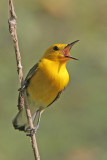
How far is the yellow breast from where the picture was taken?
19.7 ft

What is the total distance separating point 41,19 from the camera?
1079 centimetres

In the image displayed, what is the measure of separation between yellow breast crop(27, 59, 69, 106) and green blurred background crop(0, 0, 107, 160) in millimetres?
1822

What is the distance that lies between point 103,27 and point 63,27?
→ 33.1 inches

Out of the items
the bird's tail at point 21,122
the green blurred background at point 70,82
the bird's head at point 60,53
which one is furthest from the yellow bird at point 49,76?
the green blurred background at point 70,82

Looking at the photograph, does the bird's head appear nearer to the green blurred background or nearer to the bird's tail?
the bird's tail

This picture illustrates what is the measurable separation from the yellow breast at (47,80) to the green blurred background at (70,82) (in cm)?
182

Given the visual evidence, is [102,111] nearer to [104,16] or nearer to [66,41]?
[66,41]

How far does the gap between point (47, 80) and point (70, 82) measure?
3.42 m

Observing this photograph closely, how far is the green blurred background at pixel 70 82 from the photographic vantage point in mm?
8156

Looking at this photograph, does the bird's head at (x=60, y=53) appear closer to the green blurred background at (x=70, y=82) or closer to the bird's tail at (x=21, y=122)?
the bird's tail at (x=21, y=122)

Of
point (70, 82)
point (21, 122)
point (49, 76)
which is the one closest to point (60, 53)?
point (49, 76)

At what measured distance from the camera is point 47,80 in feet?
19.7

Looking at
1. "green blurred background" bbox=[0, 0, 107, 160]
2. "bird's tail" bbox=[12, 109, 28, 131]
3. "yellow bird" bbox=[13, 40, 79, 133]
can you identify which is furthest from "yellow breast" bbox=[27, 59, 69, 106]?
"green blurred background" bbox=[0, 0, 107, 160]

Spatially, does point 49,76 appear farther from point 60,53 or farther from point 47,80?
point 60,53
